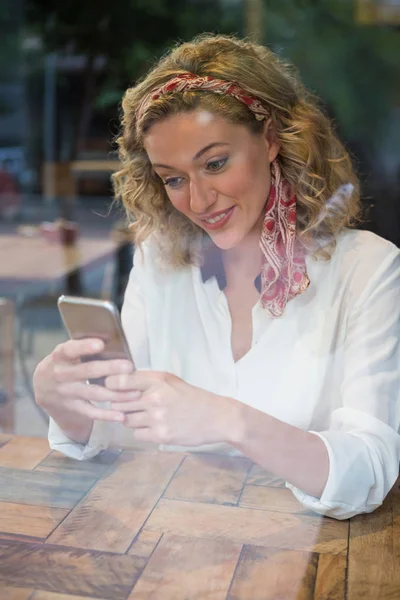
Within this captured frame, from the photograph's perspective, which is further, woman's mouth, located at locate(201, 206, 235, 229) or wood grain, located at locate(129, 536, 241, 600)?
woman's mouth, located at locate(201, 206, 235, 229)

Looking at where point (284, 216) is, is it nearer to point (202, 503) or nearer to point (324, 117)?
point (324, 117)

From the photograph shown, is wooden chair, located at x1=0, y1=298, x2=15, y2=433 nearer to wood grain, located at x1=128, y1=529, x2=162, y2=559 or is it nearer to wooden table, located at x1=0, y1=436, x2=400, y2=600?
wooden table, located at x1=0, y1=436, x2=400, y2=600

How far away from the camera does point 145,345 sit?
0.92m

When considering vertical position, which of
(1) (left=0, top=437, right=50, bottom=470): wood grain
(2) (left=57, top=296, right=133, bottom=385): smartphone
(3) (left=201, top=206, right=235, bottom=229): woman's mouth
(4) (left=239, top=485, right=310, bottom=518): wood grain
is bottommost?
(1) (left=0, top=437, right=50, bottom=470): wood grain

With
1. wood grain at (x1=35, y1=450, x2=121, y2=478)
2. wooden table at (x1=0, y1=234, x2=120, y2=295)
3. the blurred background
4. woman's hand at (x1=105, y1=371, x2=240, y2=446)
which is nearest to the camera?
woman's hand at (x1=105, y1=371, x2=240, y2=446)

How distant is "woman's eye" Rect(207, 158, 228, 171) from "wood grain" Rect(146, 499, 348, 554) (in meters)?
0.35

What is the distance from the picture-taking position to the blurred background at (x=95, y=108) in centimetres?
112

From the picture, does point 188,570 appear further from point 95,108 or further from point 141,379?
point 95,108

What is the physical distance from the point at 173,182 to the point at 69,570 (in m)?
0.41

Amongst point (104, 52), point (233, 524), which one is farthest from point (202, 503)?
point (104, 52)

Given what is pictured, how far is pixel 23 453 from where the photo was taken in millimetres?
904

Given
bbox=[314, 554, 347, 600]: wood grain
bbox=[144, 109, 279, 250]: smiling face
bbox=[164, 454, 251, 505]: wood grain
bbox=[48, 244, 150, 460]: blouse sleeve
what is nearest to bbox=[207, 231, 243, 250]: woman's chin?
bbox=[144, 109, 279, 250]: smiling face

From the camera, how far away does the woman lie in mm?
778

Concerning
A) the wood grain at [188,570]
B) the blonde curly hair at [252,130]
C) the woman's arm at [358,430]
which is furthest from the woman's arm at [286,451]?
the blonde curly hair at [252,130]
